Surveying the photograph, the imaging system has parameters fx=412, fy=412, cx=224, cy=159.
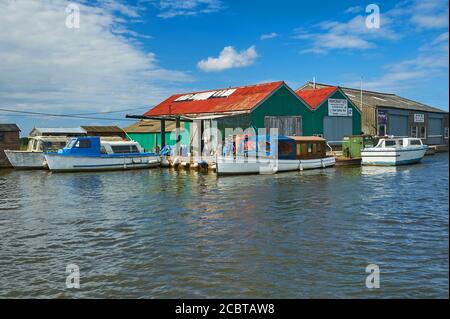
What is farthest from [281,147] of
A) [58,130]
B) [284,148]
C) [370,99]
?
[370,99]

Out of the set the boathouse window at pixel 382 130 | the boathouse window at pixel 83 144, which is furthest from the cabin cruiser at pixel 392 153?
the boathouse window at pixel 83 144

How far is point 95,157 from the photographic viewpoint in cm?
3250

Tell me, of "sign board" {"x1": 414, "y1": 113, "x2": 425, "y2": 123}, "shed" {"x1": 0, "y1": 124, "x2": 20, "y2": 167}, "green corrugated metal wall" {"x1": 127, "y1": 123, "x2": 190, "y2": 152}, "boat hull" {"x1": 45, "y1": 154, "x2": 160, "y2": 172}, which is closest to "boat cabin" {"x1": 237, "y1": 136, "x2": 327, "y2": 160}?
"boat hull" {"x1": 45, "y1": 154, "x2": 160, "y2": 172}

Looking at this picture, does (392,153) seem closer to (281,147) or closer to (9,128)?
(281,147)

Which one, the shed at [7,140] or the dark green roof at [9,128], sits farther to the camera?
the dark green roof at [9,128]

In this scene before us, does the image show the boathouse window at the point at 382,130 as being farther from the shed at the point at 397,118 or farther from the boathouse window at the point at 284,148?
the boathouse window at the point at 284,148

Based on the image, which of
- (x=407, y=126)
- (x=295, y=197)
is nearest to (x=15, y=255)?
(x=295, y=197)

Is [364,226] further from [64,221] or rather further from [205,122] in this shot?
[205,122]

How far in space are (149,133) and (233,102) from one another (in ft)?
39.8

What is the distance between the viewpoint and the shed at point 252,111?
35.7 meters

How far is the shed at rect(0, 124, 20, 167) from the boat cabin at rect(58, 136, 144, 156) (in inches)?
299

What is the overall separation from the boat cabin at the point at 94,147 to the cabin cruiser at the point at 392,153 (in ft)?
64.2

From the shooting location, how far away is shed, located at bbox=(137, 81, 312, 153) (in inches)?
1405
